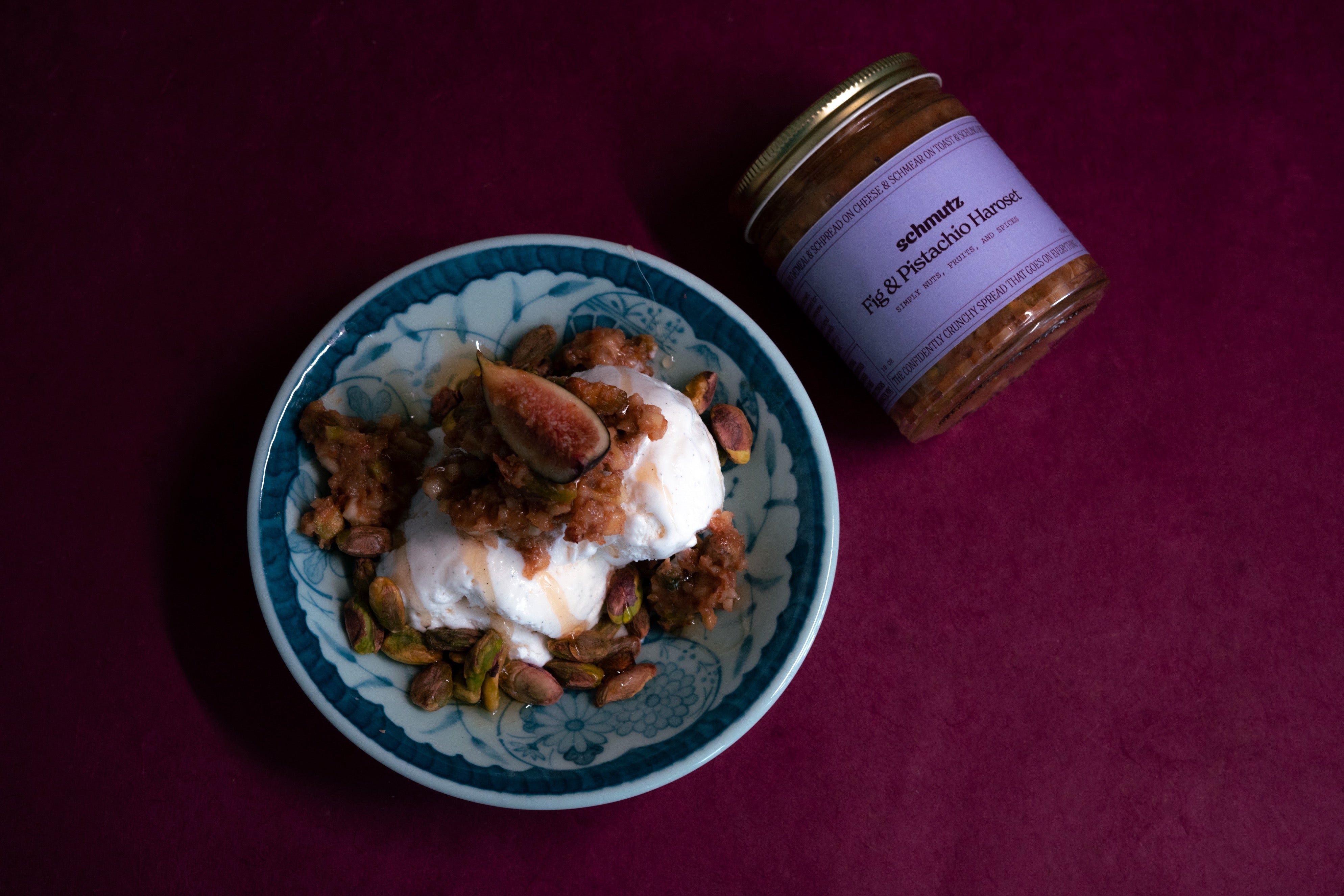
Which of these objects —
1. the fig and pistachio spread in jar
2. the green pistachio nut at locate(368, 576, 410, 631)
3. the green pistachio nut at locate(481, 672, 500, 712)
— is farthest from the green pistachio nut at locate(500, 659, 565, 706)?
the fig and pistachio spread in jar

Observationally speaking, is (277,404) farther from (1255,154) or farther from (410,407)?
(1255,154)

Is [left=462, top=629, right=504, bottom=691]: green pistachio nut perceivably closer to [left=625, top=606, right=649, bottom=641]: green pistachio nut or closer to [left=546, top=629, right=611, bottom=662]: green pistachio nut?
[left=546, top=629, right=611, bottom=662]: green pistachio nut

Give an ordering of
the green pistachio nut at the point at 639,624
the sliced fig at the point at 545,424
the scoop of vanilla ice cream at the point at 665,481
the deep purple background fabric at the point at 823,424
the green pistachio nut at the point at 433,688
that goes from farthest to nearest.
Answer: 1. the deep purple background fabric at the point at 823,424
2. the green pistachio nut at the point at 639,624
3. the green pistachio nut at the point at 433,688
4. the scoop of vanilla ice cream at the point at 665,481
5. the sliced fig at the point at 545,424

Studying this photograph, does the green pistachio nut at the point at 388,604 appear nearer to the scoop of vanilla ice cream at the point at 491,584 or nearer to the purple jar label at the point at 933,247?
the scoop of vanilla ice cream at the point at 491,584

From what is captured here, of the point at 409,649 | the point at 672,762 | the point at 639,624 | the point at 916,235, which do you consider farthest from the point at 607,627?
the point at 916,235

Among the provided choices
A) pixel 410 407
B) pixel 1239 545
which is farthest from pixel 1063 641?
pixel 410 407

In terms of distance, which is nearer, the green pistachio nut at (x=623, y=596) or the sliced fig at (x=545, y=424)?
the sliced fig at (x=545, y=424)

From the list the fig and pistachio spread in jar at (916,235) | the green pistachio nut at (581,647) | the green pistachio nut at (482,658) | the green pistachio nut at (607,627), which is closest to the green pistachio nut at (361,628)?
the green pistachio nut at (482,658)
